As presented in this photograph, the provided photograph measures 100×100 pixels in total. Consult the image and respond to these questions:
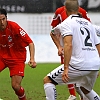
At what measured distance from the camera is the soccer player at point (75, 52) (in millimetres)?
6985

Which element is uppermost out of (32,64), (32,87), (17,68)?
(32,64)

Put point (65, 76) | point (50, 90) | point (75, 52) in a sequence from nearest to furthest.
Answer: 1. point (65, 76)
2. point (75, 52)
3. point (50, 90)

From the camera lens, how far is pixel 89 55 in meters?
7.18

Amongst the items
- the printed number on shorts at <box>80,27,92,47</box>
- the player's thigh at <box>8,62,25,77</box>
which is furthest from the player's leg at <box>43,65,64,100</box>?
the player's thigh at <box>8,62,25,77</box>

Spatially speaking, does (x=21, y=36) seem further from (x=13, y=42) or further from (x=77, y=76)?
(x=77, y=76)

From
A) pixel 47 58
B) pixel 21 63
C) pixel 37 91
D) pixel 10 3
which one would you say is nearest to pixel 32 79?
pixel 37 91

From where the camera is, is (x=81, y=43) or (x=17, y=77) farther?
(x=17, y=77)

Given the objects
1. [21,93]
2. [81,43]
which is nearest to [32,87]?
[21,93]

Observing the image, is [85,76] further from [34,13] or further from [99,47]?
[34,13]

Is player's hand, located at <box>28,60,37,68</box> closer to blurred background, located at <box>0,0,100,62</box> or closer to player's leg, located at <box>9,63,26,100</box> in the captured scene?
player's leg, located at <box>9,63,26,100</box>

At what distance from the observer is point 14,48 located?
8969mm

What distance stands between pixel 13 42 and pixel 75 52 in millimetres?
2050

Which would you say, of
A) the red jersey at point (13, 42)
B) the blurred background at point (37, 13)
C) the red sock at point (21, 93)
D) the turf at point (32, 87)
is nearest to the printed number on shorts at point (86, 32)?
the red jersey at point (13, 42)

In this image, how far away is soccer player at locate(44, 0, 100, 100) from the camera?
22.9 feet
